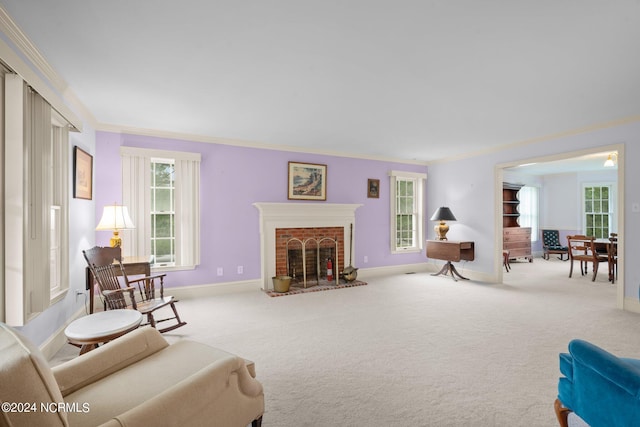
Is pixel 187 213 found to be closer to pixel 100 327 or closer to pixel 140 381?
pixel 100 327

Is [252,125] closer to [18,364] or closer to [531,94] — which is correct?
[531,94]

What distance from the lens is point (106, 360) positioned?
1.51 meters

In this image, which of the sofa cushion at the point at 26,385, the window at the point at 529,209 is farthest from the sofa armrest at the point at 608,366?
the window at the point at 529,209

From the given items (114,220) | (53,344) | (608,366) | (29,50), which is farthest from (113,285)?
(608,366)

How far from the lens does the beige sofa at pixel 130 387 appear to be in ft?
2.81

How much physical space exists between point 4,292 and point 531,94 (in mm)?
4580

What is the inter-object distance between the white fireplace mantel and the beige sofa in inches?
128

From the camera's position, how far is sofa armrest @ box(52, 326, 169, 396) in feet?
4.50

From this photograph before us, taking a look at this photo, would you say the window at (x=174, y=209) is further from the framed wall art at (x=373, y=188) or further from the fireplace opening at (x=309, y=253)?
the framed wall art at (x=373, y=188)

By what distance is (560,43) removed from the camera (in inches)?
86.9

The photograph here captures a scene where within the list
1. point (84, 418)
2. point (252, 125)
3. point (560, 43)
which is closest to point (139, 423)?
point (84, 418)

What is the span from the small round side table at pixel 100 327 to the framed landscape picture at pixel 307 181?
3.34 m

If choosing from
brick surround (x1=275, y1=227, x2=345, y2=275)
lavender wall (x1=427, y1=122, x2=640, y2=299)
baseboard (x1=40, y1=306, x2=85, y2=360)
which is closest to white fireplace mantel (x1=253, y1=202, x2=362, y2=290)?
brick surround (x1=275, y1=227, x2=345, y2=275)

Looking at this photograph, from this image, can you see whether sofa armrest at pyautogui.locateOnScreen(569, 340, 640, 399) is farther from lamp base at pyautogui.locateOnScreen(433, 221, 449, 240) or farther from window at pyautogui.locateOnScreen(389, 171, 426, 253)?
window at pyautogui.locateOnScreen(389, 171, 426, 253)
